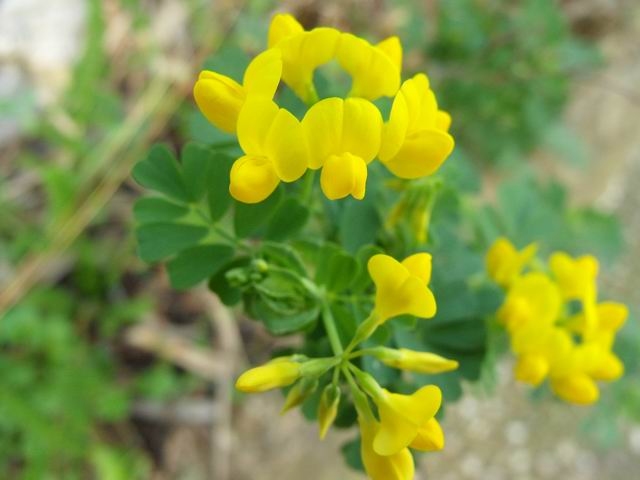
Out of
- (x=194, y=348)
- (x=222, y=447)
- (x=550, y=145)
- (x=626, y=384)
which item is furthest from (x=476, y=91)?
(x=222, y=447)

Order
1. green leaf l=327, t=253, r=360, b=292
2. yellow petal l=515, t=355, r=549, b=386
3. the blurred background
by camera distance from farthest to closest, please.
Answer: the blurred background
yellow petal l=515, t=355, r=549, b=386
green leaf l=327, t=253, r=360, b=292

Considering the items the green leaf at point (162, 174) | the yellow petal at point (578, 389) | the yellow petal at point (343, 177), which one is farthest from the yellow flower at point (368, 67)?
the yellow petal at point (578, 389)

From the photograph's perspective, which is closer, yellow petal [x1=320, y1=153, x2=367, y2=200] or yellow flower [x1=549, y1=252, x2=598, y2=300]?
yellow petal [x1=320, y1=153, x2=367, y2=200]

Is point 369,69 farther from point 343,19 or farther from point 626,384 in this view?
point 343,19

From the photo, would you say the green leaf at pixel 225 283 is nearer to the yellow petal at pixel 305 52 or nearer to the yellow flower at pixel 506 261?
the yellow petal at pixel 305 52

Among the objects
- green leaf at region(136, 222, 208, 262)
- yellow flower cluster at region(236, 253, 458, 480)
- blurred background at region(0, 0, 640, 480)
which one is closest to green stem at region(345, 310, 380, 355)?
yellow flower cluster at region(236, 253, 458, 480)

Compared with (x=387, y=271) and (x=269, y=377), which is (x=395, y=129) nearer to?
(x=387, y=271)

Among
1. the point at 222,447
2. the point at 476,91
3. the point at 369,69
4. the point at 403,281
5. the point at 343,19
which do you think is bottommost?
the point at 222,447

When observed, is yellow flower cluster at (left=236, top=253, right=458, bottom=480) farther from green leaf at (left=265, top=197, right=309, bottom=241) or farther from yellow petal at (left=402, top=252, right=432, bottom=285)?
green leaf at (left=265, top=197, right=309, bottom=241)
